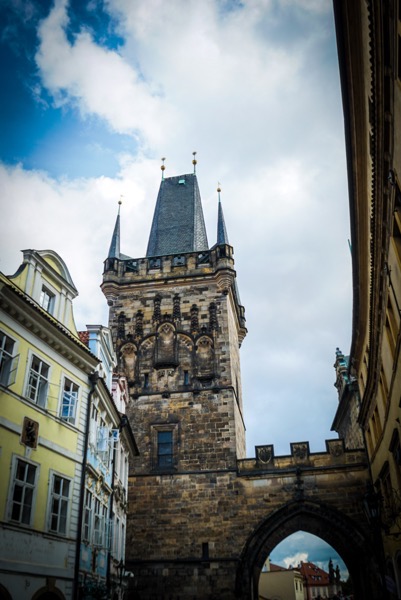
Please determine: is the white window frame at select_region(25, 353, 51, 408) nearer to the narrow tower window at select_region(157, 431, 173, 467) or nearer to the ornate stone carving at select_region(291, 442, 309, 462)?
the narrow tower window at select_region(157, 431, 173, 467)

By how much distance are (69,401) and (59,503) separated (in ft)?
7.60

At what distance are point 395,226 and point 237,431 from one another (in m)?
16.7

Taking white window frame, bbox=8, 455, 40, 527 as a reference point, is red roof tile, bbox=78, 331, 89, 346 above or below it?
above

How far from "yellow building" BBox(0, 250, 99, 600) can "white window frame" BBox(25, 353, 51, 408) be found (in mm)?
21

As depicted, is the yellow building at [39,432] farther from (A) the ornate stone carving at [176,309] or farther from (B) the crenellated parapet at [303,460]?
(A) the ornate stone carving at [176,309]

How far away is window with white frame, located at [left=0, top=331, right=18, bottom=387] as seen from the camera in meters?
10.3

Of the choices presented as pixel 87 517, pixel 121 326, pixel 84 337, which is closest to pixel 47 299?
pixel 84 337

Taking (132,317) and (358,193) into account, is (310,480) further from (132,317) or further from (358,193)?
(358,193)

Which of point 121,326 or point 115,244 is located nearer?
point 121,326

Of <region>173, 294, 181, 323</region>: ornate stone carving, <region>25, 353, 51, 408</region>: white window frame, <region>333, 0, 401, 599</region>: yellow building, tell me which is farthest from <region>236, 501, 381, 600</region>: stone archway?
<region>25, 353, 51, 408</region>: white window frame

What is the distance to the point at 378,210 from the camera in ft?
34.5

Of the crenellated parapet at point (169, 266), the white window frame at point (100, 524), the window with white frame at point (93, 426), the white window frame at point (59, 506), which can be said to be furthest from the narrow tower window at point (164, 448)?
the white window frame at point (59, 506)

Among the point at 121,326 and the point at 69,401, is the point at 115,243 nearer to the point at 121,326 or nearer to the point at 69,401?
the point at 121,326

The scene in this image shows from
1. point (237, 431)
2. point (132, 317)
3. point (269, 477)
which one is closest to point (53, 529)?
point (269, 477)
